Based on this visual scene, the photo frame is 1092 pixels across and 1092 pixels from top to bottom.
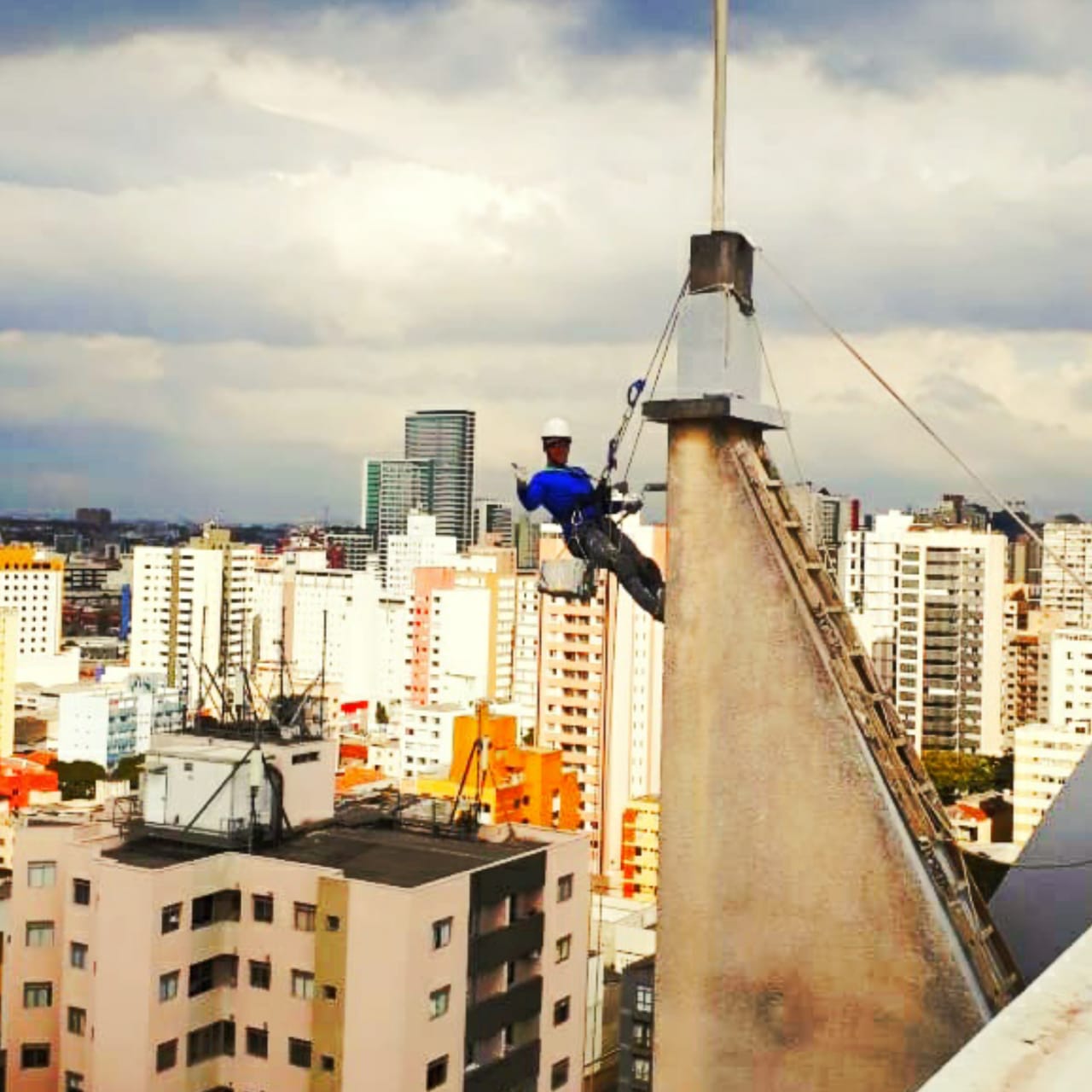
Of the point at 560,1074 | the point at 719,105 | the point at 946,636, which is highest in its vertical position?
the point at 719,105

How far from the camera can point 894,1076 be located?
94.7 inches

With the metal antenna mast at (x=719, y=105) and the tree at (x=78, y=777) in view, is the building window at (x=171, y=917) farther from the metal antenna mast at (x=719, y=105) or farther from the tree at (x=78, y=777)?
the tree at (x=78, y=777)

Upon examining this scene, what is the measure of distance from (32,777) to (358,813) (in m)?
17.3

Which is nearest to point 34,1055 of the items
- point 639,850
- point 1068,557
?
point 639,850

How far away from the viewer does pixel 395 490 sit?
10856 cm

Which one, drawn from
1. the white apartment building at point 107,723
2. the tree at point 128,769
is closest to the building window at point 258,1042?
the tree at point 128,769

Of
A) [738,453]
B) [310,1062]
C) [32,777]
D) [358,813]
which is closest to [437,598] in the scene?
[32,777]

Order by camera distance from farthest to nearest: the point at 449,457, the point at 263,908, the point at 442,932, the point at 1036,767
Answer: the point at 449,457 < the point at 1036,767 < the point at 263,908 < the point at 442,932

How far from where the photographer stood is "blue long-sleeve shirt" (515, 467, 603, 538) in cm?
288

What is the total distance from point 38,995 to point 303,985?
1967 millimetres

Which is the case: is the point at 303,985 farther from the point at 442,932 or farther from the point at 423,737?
the point at 423,737

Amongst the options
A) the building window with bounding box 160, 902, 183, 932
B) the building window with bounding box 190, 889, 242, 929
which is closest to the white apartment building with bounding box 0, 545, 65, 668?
the building window with bounding box 190, 889, 242, 929

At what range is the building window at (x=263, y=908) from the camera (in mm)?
8852

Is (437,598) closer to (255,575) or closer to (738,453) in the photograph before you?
(255,575)
